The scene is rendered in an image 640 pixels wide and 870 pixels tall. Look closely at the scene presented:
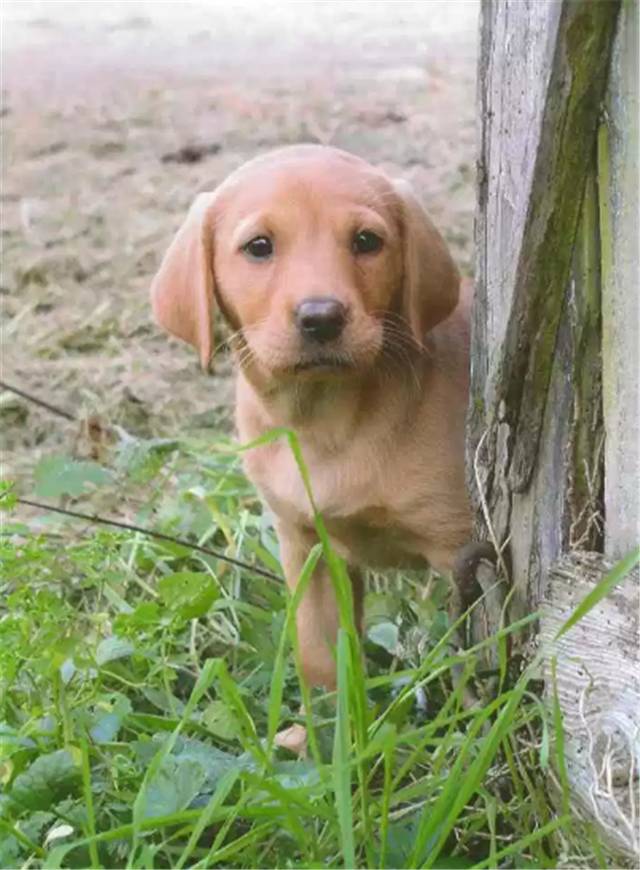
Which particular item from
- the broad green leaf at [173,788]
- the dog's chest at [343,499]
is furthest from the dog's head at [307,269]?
the broad green leaf at [173,788]

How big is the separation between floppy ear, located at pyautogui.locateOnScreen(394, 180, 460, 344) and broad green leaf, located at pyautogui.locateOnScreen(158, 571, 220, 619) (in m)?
0.62

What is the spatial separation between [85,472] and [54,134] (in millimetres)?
3730

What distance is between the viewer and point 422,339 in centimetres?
298

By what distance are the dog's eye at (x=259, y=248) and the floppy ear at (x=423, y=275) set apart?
0.27 meters

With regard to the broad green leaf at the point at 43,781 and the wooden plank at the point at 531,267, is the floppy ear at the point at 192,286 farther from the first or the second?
the broad green leaf at the point at 43,781

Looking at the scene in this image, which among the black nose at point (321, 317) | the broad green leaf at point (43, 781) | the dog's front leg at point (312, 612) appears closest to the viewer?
the broad green leaf at point (43, 781)

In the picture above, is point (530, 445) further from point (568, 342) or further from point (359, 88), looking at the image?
point (359, 88)

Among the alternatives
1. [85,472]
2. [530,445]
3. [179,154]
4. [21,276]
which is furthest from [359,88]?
[530,445]

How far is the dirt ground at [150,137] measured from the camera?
198 inches

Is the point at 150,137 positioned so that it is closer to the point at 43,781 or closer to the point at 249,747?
the point at 43,781

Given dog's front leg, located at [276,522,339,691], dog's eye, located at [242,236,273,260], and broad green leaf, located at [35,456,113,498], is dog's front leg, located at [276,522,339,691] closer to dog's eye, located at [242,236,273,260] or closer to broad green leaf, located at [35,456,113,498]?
broad green leaf, located at [35,456,113,498]

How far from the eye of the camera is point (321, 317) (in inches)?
108

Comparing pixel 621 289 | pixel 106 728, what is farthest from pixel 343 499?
pixel 621 289

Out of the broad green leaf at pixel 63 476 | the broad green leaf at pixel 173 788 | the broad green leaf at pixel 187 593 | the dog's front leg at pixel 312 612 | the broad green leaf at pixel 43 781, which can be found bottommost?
the dog's front leg at pixel 312 612
